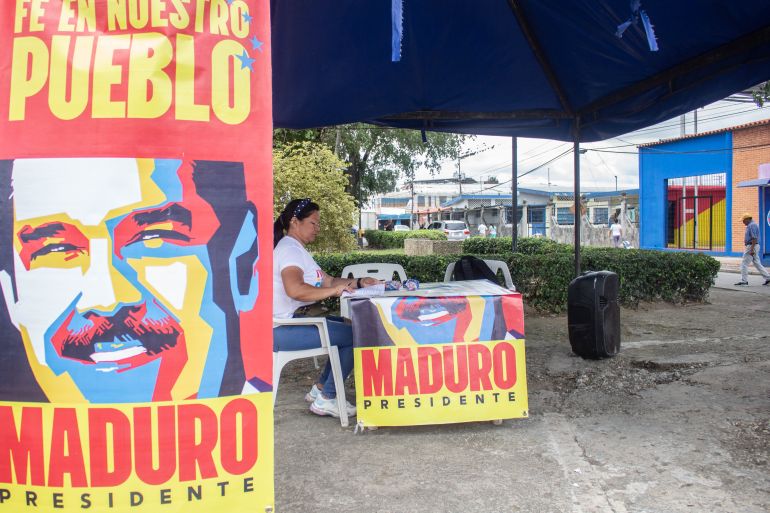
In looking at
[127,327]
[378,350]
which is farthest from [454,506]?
[127,327]

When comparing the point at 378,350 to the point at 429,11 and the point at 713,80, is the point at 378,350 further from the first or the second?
the point at 713,80

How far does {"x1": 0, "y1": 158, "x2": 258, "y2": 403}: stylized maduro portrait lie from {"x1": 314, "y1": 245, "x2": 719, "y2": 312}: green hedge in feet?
22.5

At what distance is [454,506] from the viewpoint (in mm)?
2885

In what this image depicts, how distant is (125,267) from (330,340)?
235 cm

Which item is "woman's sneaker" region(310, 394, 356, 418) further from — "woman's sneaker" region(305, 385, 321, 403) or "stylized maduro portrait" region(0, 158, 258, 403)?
"stylized maduro portrait" region(0, 158, 258, 403)

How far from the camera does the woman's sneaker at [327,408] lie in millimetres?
4191

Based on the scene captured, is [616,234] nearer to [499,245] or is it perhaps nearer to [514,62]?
[499,245]

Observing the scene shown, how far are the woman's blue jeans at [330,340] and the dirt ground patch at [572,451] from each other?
292 millimetres

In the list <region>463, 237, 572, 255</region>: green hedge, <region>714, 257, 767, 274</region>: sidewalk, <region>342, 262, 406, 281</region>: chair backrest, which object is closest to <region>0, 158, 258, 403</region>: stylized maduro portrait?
<region>342, 262, 406, 281</region>: chair backrest

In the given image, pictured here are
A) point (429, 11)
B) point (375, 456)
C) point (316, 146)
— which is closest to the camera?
point (375, 456)

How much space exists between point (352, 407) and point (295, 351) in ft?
1.98

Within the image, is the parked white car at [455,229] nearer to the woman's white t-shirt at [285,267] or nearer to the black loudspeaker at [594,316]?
the black loudspeaker at [594,316]

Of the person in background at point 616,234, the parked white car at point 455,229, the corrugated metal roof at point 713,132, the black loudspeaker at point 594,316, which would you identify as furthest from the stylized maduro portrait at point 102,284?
the parked white car at point 455,229

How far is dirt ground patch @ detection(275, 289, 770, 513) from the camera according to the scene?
2.95m
